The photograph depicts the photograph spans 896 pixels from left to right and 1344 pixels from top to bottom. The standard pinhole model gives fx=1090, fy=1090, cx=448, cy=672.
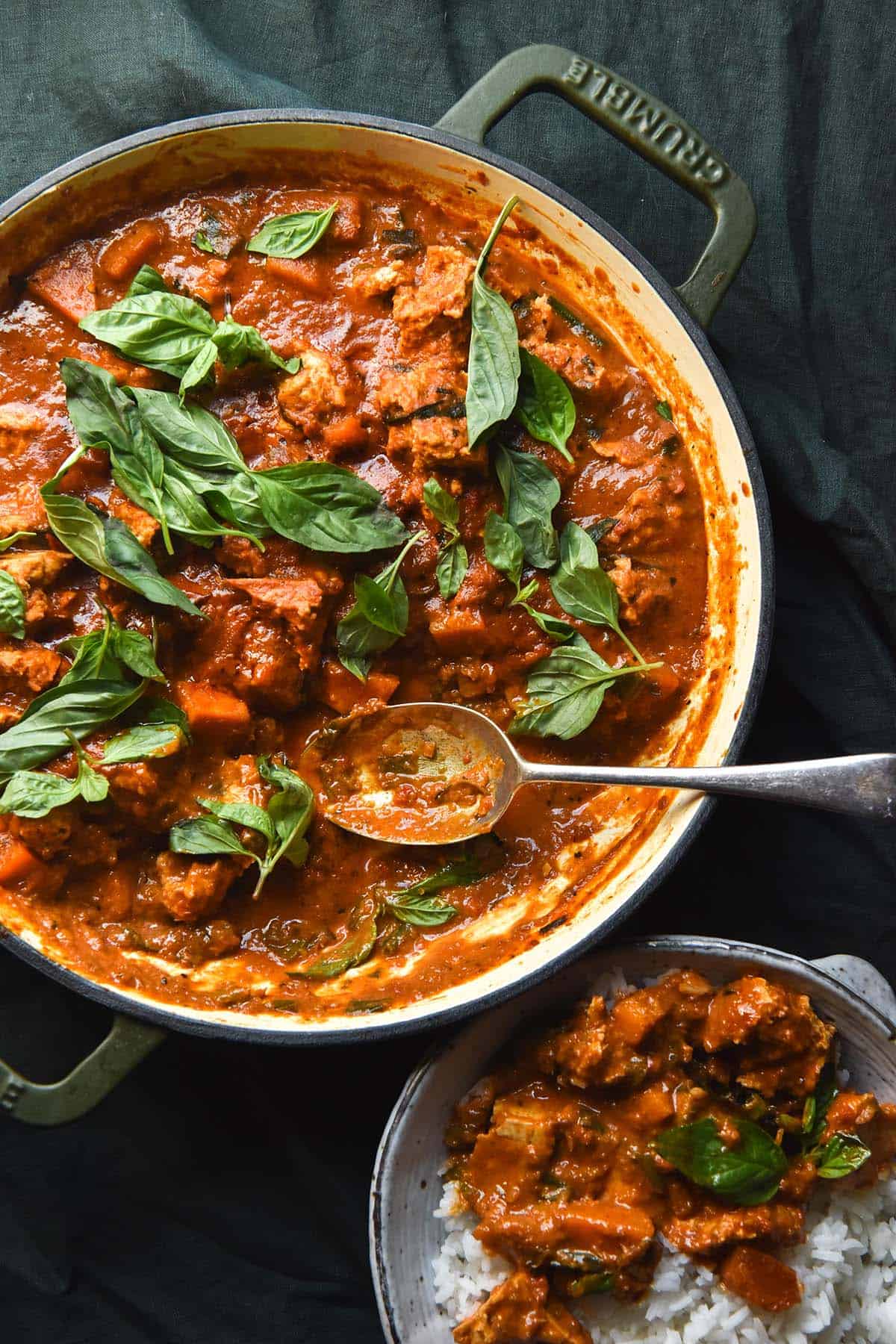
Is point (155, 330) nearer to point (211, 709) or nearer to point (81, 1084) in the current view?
point (211, 709)

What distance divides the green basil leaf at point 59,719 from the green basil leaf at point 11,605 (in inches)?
8.0

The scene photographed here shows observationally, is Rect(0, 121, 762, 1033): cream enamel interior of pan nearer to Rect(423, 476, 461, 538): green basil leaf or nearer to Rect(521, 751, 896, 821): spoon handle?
Rect(521, 751, 896, 821): spoon handle

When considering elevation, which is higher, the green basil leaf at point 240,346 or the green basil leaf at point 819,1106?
the green basil leaf at point 240,346

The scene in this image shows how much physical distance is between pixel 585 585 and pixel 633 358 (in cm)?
80

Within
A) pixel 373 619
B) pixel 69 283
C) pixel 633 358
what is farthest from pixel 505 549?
pixel 69 283

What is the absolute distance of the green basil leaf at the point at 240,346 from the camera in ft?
9.82

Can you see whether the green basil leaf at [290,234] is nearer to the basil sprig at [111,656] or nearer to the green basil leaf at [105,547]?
the green basil leaf at [105,547]

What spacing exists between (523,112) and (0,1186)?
3.87m

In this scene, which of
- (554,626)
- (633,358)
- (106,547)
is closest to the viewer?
(106,547)

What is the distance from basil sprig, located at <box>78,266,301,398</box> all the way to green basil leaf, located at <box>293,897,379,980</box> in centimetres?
155

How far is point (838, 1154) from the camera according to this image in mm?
3141

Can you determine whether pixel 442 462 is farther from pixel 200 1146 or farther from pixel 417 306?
pixel 200 1146

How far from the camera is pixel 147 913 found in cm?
312

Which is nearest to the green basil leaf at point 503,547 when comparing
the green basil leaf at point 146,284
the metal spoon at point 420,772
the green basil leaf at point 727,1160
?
the metal spoon at point 420,772
